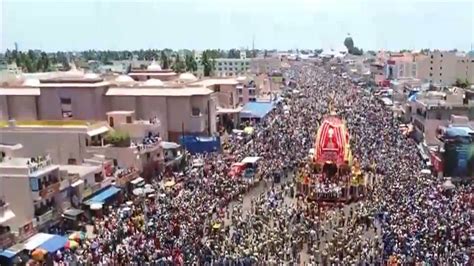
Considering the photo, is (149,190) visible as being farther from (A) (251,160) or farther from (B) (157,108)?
(B) (157,108)

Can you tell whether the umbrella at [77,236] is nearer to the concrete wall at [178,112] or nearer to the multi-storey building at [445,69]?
the concrete wall at [178,112]

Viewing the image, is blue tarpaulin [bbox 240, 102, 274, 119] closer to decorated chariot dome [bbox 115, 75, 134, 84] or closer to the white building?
decorated chariot dome [bbox 115, 75, 134, 84]

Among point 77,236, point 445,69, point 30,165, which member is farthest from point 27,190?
point 445,69

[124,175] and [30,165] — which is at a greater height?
[30,165]

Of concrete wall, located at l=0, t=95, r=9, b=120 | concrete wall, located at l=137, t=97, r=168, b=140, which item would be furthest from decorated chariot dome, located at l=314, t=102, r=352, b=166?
concrete wall, located at l=0, t=95, r=9, b=120

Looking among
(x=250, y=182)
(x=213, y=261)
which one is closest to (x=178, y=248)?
(x=213, y=261)

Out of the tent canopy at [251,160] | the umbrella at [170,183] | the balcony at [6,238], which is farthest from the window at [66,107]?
the balcony at [6,238]

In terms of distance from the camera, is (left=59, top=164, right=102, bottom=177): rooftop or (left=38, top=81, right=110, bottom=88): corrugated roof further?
(left=38, top=81, right=110, bottom=88): corrugated roof

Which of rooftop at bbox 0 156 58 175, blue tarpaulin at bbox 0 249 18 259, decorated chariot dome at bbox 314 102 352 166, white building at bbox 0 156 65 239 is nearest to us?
blue tarpaulin at bbox 0 249 18 259
